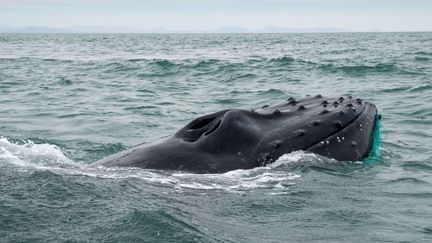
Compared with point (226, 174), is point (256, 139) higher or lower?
higher

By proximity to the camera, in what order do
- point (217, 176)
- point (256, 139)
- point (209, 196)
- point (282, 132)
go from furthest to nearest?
point (282, 132) → point (256, 139) → point (217, 176) → point (209, 196)

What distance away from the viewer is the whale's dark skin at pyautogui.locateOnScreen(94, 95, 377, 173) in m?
7.07

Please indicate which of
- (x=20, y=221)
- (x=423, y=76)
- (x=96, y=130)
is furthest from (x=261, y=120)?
(x=423, y=76)

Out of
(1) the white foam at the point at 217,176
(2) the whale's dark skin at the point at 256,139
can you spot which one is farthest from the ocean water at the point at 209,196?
(2) the whale's dark skin at the point at 256,139

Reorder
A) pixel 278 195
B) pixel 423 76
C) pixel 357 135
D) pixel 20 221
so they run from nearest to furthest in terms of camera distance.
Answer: pixel 20 221 < pixel 278 195 < pixel 357 135 < pixel 423 76

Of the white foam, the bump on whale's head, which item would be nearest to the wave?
the white foam

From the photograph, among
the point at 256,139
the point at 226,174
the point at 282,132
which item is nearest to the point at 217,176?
the point at 226,174

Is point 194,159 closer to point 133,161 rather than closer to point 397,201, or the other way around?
point 133,161

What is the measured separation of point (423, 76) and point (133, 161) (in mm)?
20175

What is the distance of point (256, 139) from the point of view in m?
7.23

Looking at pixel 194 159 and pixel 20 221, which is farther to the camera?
pixel 194 159

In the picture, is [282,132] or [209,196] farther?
[282,132]

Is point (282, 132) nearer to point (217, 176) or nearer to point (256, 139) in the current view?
point (256, 139)

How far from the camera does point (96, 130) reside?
14555 millimetres
